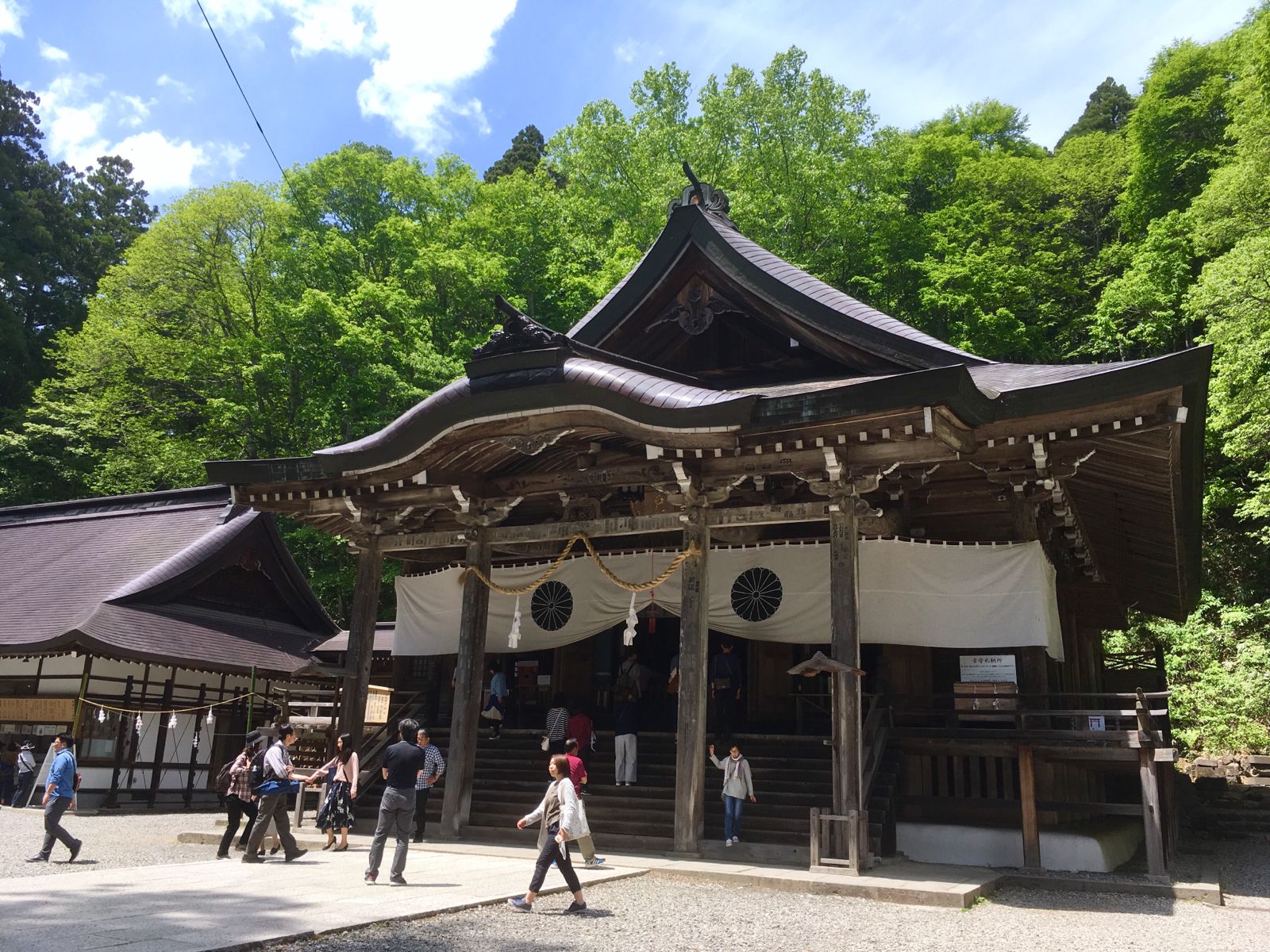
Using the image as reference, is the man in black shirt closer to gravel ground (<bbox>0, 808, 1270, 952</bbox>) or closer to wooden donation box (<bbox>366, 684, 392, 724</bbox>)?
gravel ground (<bbox>0, 808, 1270, 952</bbox>)

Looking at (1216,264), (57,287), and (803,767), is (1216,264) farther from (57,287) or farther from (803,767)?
(57,287)

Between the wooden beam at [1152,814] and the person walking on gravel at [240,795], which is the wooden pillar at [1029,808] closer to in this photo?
the wooden beam at [1152,814]

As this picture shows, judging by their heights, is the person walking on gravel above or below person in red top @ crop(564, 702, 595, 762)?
below

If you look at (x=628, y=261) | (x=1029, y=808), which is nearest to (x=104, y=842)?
(x=1029, y=808)

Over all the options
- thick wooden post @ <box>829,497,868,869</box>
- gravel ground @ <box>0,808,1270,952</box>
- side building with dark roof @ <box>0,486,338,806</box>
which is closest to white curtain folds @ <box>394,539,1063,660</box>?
thick wooden post @ <box>829,497,868,869</box>

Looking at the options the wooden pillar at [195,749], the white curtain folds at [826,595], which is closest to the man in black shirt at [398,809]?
the white curtain folds at [826,595]

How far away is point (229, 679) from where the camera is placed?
20.0 m

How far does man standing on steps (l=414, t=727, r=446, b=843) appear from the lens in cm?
944

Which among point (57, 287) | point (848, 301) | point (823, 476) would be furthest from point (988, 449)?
point (57, 287)

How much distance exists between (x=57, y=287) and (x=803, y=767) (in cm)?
4006

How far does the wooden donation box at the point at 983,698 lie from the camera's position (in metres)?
11.0

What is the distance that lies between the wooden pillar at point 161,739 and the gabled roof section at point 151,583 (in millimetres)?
884

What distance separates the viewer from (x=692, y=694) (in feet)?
34.0

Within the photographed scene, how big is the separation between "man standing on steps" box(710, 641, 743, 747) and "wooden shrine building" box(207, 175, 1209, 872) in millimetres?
728
